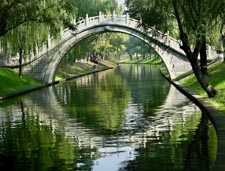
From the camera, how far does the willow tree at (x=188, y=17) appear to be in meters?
24.3

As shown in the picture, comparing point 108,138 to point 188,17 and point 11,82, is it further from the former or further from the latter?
point 11,82

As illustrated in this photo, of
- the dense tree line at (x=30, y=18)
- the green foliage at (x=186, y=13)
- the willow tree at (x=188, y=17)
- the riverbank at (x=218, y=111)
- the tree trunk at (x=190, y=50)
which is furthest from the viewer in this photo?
the dense tree line at (x=30, y=18)

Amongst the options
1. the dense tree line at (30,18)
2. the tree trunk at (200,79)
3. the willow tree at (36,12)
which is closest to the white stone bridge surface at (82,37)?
the dense tree line at (30,18)

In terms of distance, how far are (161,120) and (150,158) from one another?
7.70 meters

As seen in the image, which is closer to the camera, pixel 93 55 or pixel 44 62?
pixel 44 62

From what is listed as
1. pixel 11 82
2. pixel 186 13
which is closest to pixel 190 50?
pixel 186 13

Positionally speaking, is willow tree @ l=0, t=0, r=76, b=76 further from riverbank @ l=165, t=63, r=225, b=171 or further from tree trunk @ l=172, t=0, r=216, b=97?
riverbank @ l=165, t=63, r=225, b=171

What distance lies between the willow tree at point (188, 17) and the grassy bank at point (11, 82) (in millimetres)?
14441

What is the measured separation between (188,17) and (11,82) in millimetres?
22633

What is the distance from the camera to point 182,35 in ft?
83.4

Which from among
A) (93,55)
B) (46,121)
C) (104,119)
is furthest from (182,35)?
(93,55)

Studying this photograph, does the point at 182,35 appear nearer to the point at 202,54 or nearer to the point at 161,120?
the point at 161,120

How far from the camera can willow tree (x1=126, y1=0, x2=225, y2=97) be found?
2433cm

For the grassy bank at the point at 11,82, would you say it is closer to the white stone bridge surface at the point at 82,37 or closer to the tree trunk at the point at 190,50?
the white stone bridge surface at the point at 82,37
